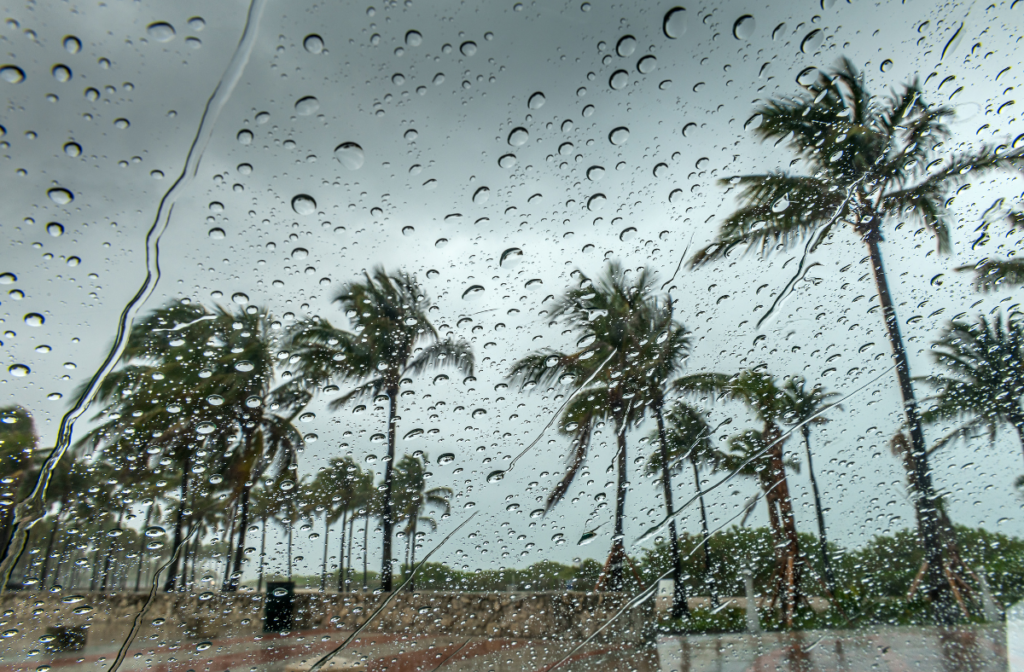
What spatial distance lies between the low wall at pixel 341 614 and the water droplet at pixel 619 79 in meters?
1.61

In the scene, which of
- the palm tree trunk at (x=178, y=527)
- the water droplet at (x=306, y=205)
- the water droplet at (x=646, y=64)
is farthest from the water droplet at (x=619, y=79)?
the palm tree trunk at (x=178, y=527)

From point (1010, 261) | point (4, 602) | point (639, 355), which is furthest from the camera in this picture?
point (1010, 261)

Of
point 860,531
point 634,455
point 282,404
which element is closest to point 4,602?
point 282,404

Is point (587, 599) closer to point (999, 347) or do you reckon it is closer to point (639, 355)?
point (639, 355)

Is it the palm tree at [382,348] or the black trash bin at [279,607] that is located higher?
the palm tree at [382,348]

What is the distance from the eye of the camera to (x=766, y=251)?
174 cm

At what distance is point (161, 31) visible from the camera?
119 centimetres

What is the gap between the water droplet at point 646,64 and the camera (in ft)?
5.03

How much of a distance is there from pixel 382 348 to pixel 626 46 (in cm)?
118

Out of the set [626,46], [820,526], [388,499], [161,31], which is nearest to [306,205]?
[161,31]

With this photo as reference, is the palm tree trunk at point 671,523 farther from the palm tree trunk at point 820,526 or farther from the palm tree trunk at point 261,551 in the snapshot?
the palm tree trunk at point 261,551

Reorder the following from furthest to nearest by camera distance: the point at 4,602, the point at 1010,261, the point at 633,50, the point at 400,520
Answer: the point at 1010,261
the point at 633,50
the point at 400,520
the point at 4,602

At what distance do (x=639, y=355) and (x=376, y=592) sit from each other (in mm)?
1065

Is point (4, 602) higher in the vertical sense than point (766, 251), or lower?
lower
